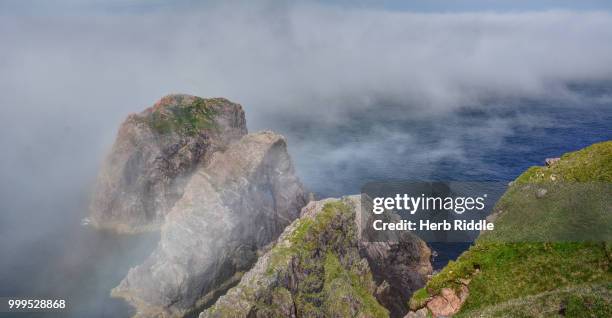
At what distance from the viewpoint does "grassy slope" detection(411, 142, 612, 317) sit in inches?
1494

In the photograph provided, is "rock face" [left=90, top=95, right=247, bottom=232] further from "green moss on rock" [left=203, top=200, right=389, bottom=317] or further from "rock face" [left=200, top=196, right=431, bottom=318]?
"green moss on rock" [left=203, top=200, right=389, bottom=317]

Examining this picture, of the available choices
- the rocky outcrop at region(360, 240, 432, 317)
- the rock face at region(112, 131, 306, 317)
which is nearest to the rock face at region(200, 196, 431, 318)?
the rocky outcrop at region(360, 240, 432, 317)

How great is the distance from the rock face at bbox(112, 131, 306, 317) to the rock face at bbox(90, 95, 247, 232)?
85.4 ft

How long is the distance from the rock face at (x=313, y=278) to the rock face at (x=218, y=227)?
25338mm

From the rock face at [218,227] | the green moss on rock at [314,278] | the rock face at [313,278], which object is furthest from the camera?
the rock face at [218,227]

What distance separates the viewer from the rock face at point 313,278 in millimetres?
61906

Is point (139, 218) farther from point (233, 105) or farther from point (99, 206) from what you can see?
point (233, 105)

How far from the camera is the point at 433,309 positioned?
161ft

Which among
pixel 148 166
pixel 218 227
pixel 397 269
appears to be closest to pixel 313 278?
pixel 397 269

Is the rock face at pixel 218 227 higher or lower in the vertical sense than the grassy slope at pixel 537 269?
higher

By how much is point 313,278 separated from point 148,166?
72065 mm

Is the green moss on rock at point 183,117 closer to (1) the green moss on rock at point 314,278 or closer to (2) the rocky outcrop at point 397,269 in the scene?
(2) the rocky outcrop at point 397,269

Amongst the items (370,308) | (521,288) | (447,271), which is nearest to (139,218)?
(370,308)

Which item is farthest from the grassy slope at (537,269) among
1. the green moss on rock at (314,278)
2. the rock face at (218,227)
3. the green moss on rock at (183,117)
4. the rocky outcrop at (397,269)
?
the green moss on rock at (183,117)
